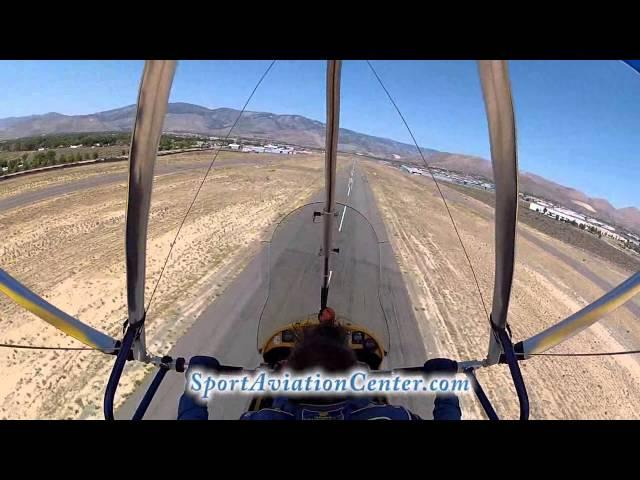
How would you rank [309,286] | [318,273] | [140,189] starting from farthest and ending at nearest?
[318,273]
[309,286]
[140,189]

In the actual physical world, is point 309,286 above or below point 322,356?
below

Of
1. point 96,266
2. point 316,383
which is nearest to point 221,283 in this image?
point 96,266

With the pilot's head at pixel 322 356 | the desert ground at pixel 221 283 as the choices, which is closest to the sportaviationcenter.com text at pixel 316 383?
the pilot's head at pixel 322 356

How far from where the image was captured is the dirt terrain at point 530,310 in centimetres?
612

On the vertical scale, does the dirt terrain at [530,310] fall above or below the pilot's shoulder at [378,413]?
below

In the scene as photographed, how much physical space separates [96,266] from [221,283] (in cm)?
352

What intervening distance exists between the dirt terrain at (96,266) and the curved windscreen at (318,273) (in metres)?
2.80

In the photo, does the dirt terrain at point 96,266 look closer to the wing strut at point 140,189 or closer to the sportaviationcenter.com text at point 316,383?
the wing strut at point 140,189

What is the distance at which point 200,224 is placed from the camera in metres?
14.7

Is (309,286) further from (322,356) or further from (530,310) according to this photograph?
(530,310)

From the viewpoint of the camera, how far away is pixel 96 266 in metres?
10.1

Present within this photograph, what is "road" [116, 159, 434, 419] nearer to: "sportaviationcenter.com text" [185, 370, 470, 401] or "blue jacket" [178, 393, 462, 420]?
"sportaviationcenter.com text" [185, 370, 470, 401]
